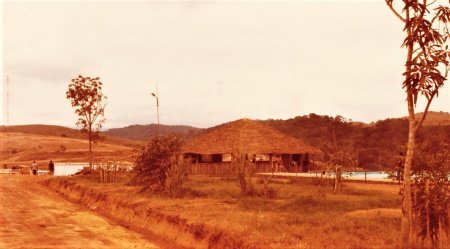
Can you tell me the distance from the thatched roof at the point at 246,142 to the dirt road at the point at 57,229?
68.0 feet

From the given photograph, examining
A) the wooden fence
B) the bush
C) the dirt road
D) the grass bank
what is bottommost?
the dirt road

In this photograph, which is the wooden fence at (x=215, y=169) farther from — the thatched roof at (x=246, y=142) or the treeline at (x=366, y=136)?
the treeline at (x=366, y=136)

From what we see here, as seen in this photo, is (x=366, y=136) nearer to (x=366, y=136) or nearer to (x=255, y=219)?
(x=366, y=136)

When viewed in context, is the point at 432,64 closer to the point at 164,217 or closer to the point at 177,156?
the point at 164,217

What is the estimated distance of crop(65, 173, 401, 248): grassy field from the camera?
12648 mm

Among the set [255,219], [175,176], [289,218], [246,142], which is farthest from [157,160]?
[246,142]

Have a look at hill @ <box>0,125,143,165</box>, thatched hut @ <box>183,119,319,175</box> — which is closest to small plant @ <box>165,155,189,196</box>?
thatched hut @ <box>183,119,319,175</box>

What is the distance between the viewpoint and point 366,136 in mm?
75125

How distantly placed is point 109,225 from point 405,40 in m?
13.0

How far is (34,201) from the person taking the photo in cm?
2702

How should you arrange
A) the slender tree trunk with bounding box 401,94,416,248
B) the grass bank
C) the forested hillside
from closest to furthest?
the slender tree trunk with bounding box 401,94,416,248 → the grass bank → the forested hillside

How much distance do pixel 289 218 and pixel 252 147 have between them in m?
28.6

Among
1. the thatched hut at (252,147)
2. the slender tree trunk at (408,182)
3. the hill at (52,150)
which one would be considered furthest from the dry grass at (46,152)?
the slender tree trunk at (408,182)

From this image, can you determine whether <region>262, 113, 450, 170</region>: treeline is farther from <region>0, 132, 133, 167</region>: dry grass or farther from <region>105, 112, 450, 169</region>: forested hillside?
<region>0, 132, 133, 167</region>: dry grass
